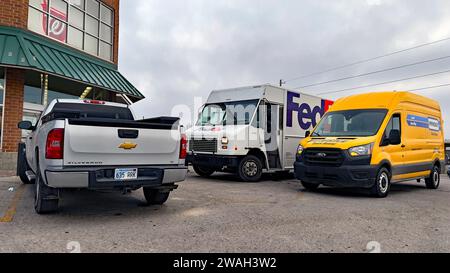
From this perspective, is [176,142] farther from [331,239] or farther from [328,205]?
[328,205]

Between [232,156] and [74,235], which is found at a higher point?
[232,156]

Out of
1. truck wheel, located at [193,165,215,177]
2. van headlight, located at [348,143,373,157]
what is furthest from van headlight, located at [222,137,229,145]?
van headlight, located at [348,143,373,157]

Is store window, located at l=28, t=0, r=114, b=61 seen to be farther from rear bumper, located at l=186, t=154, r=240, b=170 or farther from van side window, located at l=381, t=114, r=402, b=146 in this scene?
van side window, located at l=381, t=114, r=402, b=146

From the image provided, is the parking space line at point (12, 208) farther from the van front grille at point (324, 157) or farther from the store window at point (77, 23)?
the store window at point (77, 23)

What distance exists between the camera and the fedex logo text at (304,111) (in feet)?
37.7

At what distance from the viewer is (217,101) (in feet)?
37.4

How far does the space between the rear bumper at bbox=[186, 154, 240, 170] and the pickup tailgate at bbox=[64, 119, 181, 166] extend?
14.6 feet

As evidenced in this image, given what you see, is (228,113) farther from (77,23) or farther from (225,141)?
(77,23)

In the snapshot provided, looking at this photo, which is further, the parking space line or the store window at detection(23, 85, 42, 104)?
the store window at detection(23, 85, 42, 104)

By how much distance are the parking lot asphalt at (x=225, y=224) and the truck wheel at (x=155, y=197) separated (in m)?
0.17

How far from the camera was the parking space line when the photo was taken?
16.0 ft

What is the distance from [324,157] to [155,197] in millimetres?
3989
